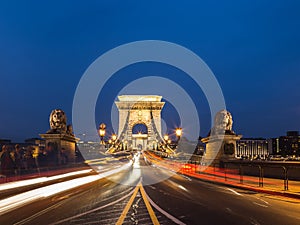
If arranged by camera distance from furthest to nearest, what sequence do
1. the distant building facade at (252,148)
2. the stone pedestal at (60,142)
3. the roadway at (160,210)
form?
the distant building facade at (252,148) < the stone pedestal at (60,142) < the roadway at (160,210)

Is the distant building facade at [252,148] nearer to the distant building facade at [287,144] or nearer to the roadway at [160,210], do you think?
the distant building facade at [287,144]

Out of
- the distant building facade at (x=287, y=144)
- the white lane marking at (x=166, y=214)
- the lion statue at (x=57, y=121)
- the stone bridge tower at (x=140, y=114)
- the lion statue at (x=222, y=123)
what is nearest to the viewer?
the white lane marking at (x=166, y=214)

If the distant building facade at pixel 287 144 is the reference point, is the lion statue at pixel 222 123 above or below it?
below

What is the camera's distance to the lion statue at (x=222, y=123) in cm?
3017

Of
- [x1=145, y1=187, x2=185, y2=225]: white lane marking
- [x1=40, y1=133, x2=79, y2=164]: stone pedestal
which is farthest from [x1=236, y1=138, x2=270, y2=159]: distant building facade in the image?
[x1=145, y1=187, x2=185, y2=225]: white lane marking

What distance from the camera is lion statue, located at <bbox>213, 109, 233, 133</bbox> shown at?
3017 cm

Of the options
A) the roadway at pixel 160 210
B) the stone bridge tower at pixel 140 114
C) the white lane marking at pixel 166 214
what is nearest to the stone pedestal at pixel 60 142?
the roadway at pixel 160 210

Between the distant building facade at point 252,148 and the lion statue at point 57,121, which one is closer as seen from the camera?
the lion statue at point 57,121

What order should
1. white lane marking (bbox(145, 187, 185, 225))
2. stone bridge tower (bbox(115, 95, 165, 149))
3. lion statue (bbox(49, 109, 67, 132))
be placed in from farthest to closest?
1. stone bridge tower (bbox(115, 95, 165, 149))
2. lion statue (bbox(49, 109, 67, 132))
3. white lane marking (bbox(145, 187, 185, 225))

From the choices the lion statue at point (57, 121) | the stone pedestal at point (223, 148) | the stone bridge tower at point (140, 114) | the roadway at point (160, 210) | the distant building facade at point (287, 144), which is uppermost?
the stone bridge tower at point (140, 114)

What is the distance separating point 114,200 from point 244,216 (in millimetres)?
4956

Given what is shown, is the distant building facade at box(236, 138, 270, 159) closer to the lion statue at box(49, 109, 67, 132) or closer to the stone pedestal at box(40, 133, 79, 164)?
the stone pedestal at box(40, 133, 79, 164)

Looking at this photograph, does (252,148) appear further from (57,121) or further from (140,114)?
(57,121)

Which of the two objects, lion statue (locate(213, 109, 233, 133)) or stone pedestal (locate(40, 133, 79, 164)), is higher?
lion statue (locate(213, 109, 233, 133))
